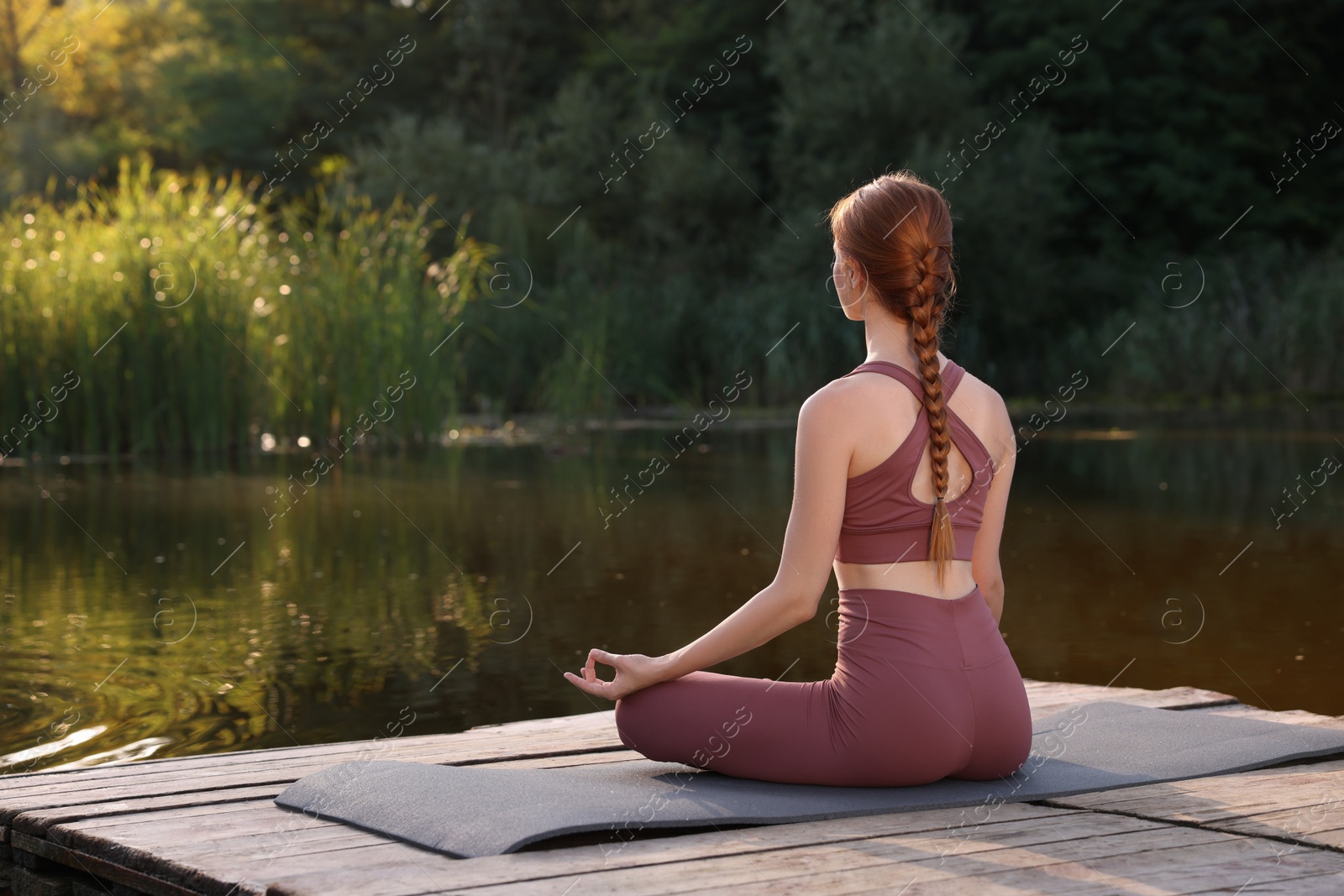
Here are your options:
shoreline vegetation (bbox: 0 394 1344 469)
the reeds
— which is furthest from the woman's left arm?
the reeds

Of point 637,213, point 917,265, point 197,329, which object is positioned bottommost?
point 917,265

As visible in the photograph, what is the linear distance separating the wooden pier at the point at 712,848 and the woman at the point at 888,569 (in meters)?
0.16

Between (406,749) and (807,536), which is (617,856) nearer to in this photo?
(807,536)

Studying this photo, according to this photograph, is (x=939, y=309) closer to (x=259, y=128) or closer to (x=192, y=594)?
(x=192, y=594)

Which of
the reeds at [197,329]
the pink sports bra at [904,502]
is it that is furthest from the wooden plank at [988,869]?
the reeds at [197,329]

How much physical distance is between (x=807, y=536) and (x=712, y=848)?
52 cm

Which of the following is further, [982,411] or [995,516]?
[995,516]

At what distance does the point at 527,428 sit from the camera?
48.2ft

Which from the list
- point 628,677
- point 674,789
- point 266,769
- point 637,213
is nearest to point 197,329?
point 266,769

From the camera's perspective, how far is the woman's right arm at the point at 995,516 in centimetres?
265

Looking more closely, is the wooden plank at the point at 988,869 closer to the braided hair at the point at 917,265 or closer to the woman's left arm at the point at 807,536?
the woman's left arm at the point at 807,536

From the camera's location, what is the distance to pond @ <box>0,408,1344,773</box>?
4.16m

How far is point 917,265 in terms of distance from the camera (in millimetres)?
2537

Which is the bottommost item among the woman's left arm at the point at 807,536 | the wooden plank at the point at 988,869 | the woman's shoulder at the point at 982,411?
the wooden plank at the point at 988,869
